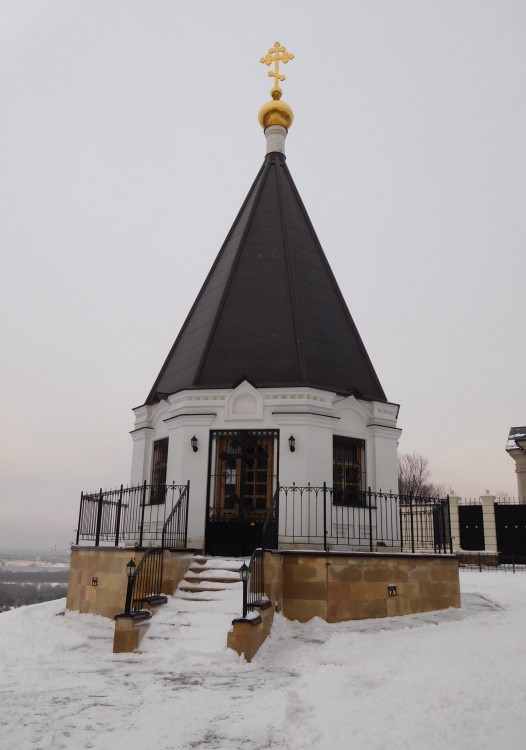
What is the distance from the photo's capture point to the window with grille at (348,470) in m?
13.2

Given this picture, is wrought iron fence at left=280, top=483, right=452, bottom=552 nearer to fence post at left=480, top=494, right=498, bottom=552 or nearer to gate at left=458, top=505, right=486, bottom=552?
fence post at left=480, top=494, right=498, bottom=552

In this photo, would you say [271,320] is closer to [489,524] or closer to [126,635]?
[126,635]

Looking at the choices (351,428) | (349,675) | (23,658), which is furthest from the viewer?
(351,428)

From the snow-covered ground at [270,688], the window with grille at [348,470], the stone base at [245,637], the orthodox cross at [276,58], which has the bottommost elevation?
the snow-covered ground at [270,688]

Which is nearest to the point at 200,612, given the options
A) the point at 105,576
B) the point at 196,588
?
the point at 196,588

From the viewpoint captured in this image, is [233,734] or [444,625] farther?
[444,625]

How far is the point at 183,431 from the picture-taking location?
13.2 meters

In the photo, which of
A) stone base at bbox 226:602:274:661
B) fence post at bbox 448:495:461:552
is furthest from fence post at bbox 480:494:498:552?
stone base at bbox 226:602:274:661

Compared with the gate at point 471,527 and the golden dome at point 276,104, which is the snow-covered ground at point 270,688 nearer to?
the golden dome at point 276,104

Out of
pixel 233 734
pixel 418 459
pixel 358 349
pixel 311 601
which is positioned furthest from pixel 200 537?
Result: pixel 418 459

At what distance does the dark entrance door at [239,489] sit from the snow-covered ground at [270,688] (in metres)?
2.72

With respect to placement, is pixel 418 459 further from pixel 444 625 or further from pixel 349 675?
pixel 349 675

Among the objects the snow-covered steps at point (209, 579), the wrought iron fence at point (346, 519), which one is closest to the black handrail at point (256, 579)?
the snow-covered steps at point (209, 579)

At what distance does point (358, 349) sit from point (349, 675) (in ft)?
32.3
